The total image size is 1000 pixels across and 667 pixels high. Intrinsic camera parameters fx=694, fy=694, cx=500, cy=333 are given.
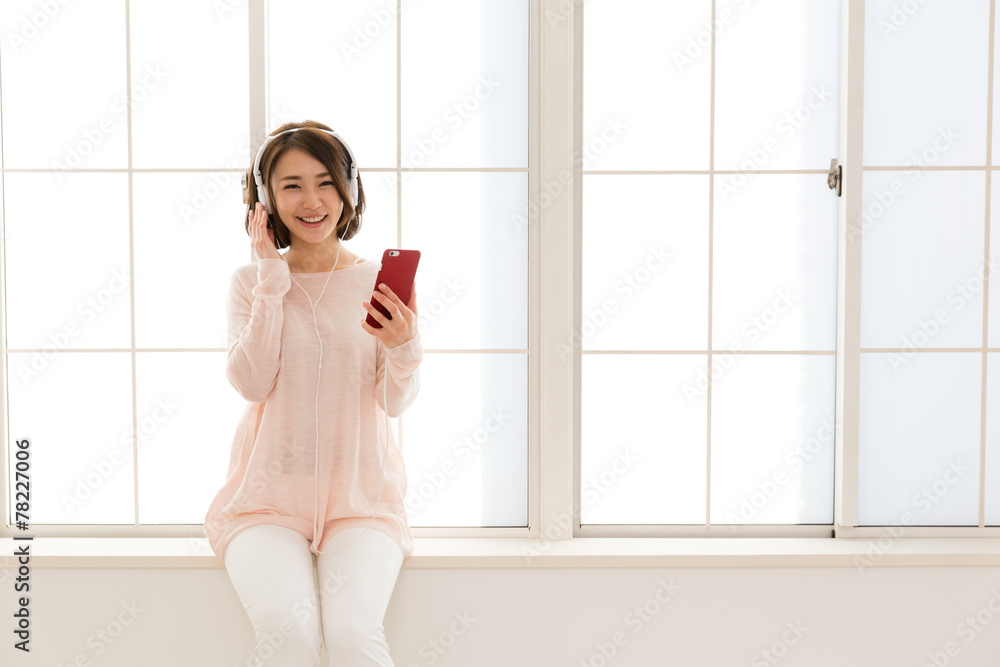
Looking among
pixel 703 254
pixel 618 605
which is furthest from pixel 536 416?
pixel 703 254

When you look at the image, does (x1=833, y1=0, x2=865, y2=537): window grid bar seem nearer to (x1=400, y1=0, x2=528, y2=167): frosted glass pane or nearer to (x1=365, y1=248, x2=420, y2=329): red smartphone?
(x1=400, y1=0, x2=528, y2=167): frosted glass pane

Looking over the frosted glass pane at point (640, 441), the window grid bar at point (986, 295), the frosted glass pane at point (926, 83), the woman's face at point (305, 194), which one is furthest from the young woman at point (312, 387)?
the window grid bar at point (986, 295)

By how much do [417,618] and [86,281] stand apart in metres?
1.20

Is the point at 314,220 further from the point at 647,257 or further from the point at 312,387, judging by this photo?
the point at 647,257

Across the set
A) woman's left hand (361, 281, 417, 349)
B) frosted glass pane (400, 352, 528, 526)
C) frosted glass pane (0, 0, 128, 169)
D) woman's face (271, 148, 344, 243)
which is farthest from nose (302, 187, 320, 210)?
frosted glass pane (0, 0, 128, 169)

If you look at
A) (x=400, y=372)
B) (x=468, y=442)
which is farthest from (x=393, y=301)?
(x=468, y=442)

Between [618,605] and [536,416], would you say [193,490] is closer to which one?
[536,416]

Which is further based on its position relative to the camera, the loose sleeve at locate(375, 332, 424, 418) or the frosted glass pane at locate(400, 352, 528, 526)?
the frosted glass pane at locate(400, 352, 528, 526)

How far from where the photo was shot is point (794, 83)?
1791 millimetres

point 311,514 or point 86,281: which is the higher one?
point 86,281

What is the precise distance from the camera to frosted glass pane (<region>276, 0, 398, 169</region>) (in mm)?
1766

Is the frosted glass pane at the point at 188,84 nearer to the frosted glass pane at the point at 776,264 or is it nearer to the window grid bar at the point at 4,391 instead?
the window grid bar at the point at 4,391

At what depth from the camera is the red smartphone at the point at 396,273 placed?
4.64 feet

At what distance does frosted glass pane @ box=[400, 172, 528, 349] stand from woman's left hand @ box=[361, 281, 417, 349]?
0.37 metres
